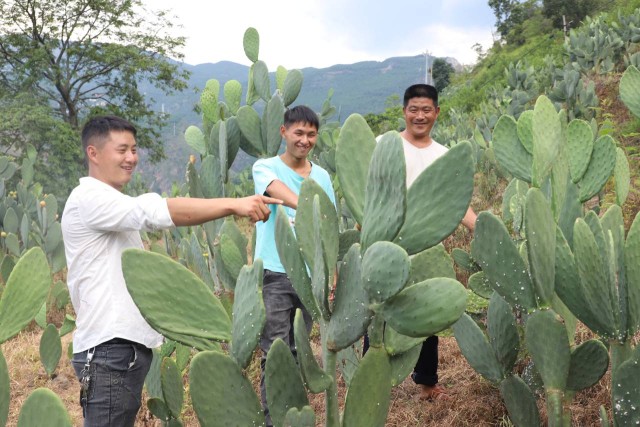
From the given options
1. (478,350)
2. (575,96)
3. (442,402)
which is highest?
(575,96)

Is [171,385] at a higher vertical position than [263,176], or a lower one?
lower

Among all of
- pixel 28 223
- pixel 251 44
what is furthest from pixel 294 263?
pixel 28 223

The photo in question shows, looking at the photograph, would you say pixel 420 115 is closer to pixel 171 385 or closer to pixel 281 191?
pixel 281 191

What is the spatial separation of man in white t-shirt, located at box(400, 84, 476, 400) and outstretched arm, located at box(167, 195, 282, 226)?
118 centimetres

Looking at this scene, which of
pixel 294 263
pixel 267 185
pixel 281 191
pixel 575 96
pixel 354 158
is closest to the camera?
pixel 294 263

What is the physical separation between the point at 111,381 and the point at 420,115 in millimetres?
1529

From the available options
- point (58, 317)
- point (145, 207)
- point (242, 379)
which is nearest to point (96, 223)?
point (145, 207)

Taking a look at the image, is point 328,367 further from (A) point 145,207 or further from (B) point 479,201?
(B) point 479,201

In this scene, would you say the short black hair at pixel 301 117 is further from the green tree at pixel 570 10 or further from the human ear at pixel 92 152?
the green tree at pixel 570 10

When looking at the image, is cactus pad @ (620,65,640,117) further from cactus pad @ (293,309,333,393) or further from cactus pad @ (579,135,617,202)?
cactus pad @ (293,309,333,393)

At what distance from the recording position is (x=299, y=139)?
2213 millimetres

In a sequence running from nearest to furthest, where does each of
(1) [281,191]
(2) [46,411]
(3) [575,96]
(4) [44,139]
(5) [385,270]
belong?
1. (2) [46,411]
2. (5) [385,270]
3. (1) [281,191]
4. (3) [575,96]
5. (4) [44,139]

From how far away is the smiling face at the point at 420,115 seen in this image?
246 centimetres

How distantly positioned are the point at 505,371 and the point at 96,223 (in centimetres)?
111
